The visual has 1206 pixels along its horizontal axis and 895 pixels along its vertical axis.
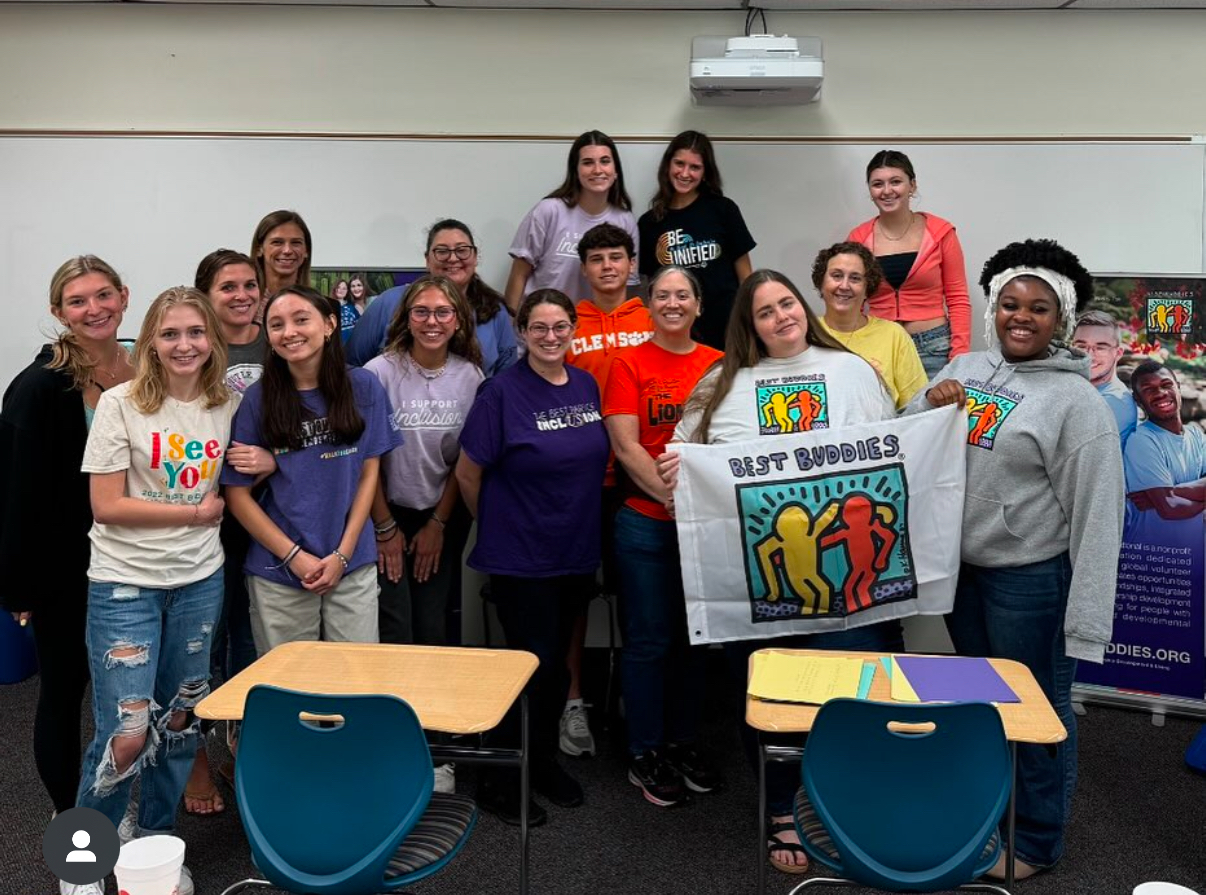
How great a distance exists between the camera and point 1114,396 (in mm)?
4348

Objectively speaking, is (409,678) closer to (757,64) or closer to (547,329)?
(547,329)

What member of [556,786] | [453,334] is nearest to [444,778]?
[556,786]

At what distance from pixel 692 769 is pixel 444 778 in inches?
32.3

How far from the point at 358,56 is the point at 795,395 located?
2862 mm

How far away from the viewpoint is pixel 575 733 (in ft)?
12.7

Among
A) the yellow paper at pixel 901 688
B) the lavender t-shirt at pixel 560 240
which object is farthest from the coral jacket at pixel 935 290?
the yellow paper at pixel 901 688

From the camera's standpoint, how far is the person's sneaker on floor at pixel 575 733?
3854mm

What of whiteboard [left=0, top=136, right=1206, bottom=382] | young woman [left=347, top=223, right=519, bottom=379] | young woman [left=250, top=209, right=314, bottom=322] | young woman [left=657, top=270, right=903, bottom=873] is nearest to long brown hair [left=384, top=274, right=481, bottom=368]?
young woman [left=347, top=223, right=519, bottom=379]

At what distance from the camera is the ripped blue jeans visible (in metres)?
2.70

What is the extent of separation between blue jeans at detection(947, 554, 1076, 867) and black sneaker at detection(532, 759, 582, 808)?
131cm

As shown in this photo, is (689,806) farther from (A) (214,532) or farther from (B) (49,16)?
(B) (49,16)

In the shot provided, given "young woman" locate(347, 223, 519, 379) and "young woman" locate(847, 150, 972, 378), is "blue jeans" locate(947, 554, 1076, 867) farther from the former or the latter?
"young woman" locate(347, 223, 519, 379)

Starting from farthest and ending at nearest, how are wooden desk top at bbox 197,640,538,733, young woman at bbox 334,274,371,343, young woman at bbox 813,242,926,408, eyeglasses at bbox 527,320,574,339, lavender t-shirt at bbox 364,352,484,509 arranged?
1. young woman at bbox 334,274,371,343
2. young woman at bbox 813,242,926,408
3. lavender t-shirt at bbox 364,352,484,509
4. eyeglasses at bbox 527,320,574,339
5. wooden desk top at bbox 197,640,538,733

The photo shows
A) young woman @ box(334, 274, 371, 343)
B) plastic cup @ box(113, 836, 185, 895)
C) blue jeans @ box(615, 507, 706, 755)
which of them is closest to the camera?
plastic cup @ box(113, 836, 185, 895)
